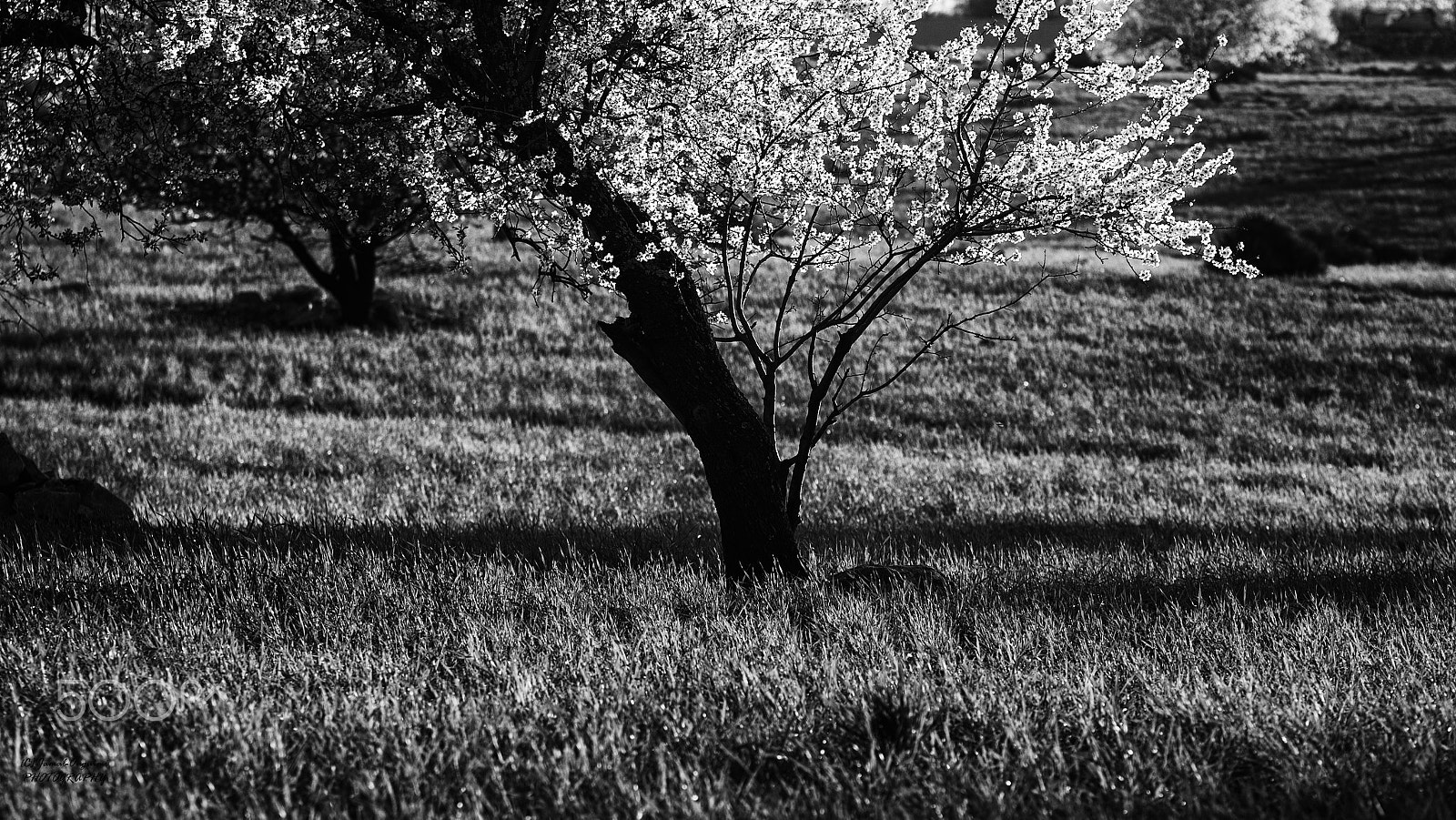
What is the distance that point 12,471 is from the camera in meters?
8.79

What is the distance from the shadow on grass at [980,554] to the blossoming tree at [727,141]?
135 cm

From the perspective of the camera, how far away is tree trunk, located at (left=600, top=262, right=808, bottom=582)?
7.20 metres

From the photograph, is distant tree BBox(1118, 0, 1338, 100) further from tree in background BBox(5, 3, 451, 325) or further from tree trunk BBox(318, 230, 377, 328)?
tree in background BBox(5, 3, 451, 325)

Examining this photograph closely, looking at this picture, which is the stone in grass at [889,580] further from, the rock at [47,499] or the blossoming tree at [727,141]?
the rock at [47,499]

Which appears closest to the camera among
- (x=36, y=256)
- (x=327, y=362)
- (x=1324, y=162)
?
(x=327, y=362)

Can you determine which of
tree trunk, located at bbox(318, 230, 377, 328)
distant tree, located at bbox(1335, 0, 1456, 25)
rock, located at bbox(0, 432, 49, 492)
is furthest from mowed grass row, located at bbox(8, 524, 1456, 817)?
distant tree, located at bbox(1335, 0, 1456, 25)

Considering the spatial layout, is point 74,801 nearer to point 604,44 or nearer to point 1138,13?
point 604,44

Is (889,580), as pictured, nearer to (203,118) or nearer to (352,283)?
(203,118)

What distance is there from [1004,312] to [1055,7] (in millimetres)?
19628

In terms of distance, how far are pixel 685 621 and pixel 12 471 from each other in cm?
599

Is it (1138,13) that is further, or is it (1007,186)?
(1138,13)

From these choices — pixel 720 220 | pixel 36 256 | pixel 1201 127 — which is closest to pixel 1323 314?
pixel 720 220

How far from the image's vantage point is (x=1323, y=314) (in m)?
25.8

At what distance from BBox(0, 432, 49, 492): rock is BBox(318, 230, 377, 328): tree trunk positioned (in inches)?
494
